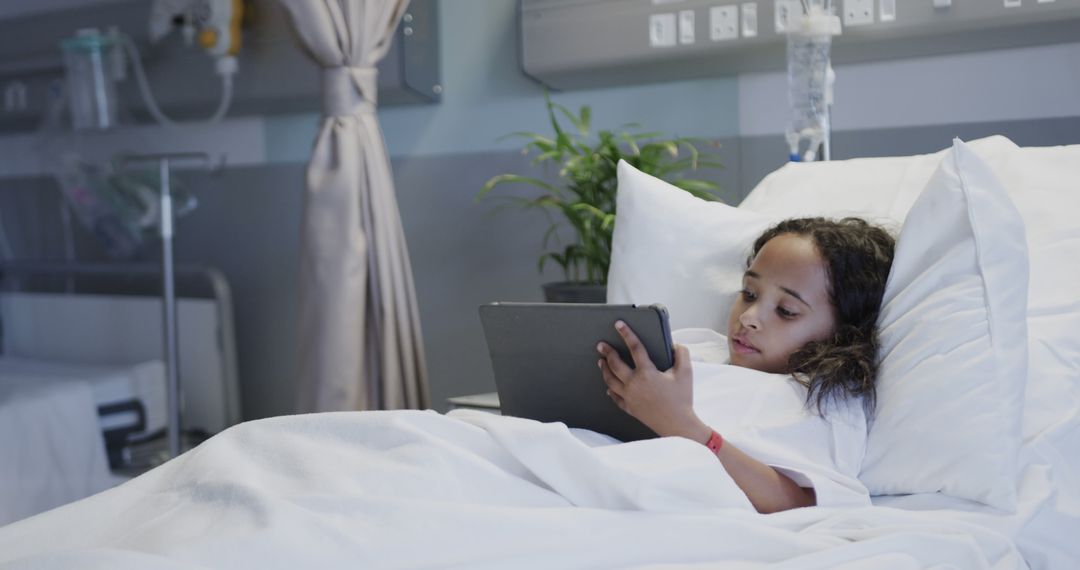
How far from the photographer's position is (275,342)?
3020 mm

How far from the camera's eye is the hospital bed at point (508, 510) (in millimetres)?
924

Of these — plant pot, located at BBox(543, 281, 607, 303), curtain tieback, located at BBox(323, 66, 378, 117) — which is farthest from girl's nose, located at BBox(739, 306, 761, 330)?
curtain tieback, located at BBox(323, 66, 378, 117)

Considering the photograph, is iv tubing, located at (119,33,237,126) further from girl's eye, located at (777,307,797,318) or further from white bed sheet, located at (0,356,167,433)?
girl's eye, located at (777,307,797,318)

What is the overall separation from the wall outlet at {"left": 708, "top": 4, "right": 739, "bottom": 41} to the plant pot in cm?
60

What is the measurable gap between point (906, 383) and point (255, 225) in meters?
2.27

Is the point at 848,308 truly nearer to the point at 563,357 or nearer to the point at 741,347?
the point at 741,347

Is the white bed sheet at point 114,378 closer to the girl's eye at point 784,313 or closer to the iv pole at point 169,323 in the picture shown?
the iv pole at point 169,323

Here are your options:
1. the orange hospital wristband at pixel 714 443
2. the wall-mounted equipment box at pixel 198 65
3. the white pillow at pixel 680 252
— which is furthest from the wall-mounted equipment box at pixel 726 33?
the orange hospital wristband at pixel 714 443

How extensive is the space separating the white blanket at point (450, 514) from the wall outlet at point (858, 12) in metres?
1.21

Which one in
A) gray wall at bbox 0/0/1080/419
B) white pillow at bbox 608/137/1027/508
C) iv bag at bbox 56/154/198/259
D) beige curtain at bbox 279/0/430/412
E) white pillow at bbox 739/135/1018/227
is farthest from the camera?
iv bag at bbox 56/154/198/259

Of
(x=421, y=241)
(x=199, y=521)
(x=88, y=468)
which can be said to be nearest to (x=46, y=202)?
(x=88, y=468)

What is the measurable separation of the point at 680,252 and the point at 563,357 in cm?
40

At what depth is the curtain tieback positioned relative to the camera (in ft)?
7.74

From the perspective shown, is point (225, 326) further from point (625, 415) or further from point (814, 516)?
point (814, 516)
